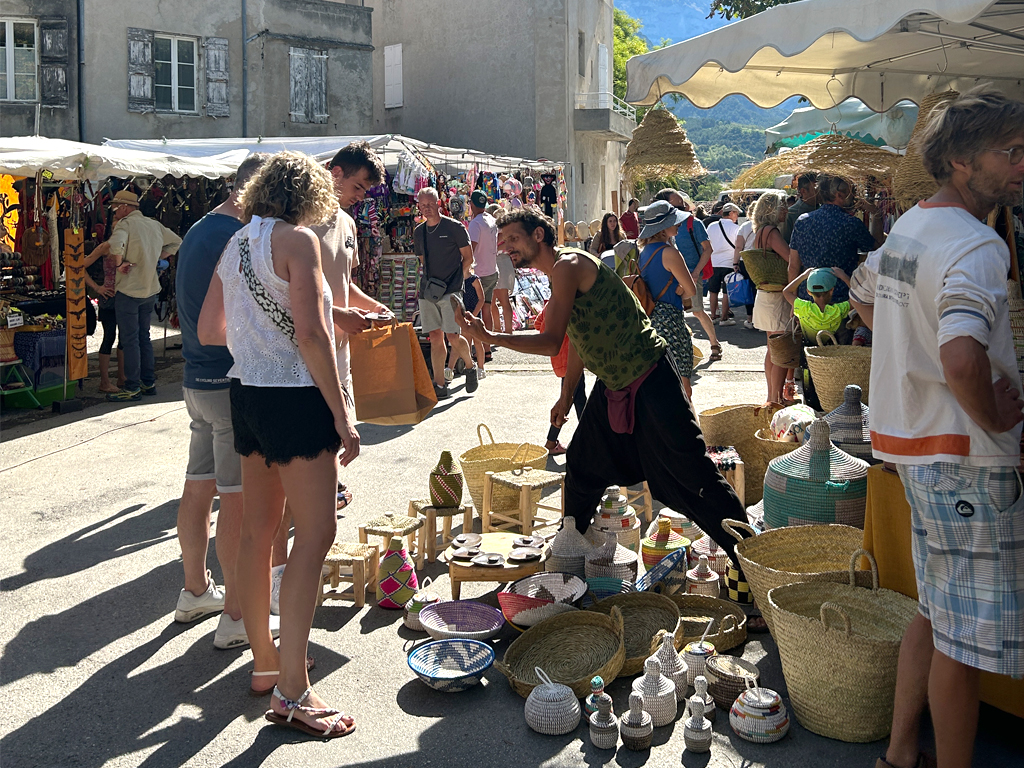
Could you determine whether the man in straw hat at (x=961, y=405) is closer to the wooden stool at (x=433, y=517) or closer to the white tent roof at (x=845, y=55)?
the white tent roof at (x=845, y=55)

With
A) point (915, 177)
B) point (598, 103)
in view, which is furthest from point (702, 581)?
point (598, 103)

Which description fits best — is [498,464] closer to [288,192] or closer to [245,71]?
[288,192]

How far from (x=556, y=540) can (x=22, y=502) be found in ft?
12.6

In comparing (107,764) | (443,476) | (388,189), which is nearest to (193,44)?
(388,189)

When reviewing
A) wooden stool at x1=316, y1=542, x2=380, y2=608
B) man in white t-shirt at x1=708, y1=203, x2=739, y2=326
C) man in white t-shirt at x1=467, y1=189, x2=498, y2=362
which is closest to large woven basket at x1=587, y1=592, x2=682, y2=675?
wooden stool at x1=316, y1=542, x2=380, y2=608

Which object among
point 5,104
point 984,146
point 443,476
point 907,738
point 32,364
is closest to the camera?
point 984,146

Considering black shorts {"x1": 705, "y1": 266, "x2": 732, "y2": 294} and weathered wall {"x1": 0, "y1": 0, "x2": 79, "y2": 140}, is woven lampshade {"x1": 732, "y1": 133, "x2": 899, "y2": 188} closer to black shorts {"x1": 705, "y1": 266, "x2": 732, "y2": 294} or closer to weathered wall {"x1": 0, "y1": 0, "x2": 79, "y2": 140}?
black shorts {"x1": 705, "y1": 266, "x2": 732, "y2": 294}

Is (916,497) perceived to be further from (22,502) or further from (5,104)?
(5,104)

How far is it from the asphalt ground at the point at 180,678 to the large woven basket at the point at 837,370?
183cm

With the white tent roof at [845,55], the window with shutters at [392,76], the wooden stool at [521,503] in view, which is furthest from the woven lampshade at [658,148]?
the window with shutters at [392,76]

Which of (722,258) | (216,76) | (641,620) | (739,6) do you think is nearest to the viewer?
(641,620)

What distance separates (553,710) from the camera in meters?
3.24

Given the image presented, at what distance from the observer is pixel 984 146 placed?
2457mm

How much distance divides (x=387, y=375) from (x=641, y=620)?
1525 millimetres
